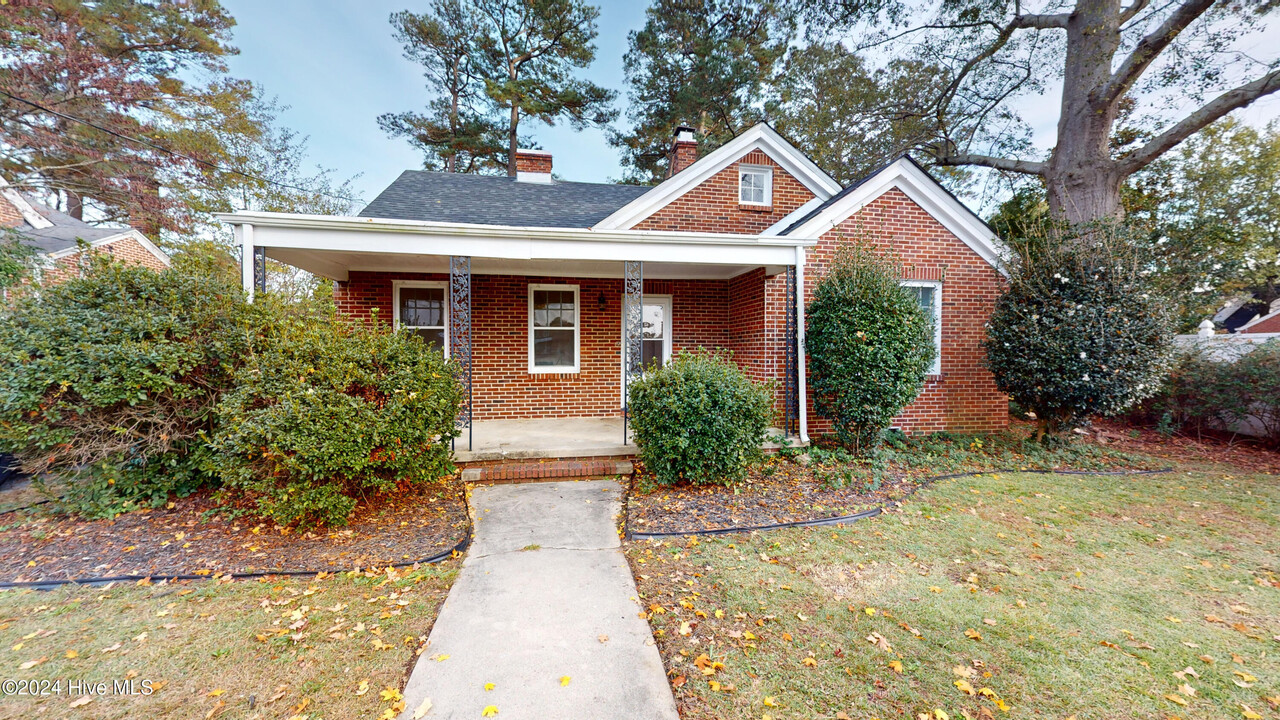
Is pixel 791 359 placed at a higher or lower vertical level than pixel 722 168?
lower

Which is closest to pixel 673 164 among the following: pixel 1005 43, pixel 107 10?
pixel 1005 43

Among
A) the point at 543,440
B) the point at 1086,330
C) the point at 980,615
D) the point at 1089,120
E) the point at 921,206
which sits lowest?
the point at 980,615

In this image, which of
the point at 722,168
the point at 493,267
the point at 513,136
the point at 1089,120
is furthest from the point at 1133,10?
the point at 513,136

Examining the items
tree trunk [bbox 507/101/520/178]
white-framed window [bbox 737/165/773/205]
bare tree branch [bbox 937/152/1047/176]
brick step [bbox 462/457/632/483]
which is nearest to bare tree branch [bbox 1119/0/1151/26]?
bare tree branch [bbox 937/152/1047/176]

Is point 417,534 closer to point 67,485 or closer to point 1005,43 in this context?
point 67,485

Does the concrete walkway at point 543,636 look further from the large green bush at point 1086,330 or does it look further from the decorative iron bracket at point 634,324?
the large green bush at point 1086,330

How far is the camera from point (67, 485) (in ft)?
14.9

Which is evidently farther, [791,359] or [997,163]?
[997,163]

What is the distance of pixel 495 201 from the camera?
9.34 metres

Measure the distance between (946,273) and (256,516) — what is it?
9464mm

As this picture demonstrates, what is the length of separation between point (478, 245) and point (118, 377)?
3.38 m

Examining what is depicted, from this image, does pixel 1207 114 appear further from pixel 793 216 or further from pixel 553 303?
pixel 553 303

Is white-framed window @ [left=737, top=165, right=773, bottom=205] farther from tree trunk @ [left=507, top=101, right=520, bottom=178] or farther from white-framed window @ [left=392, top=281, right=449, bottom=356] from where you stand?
tree trunk @ [left=507, top=101, right=520, bottom=178]

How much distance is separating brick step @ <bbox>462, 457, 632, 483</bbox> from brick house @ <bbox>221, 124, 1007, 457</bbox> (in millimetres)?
193
